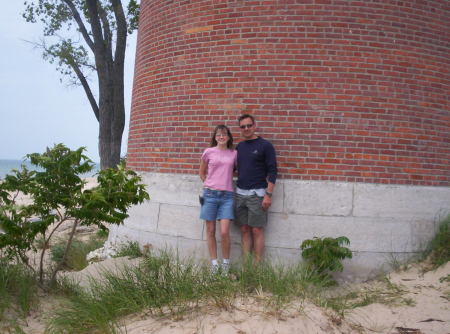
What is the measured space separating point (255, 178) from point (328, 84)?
1521mm

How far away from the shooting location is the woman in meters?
5.35

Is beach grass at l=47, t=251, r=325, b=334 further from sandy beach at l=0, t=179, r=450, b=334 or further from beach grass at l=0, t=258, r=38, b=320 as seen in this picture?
beach grass at l=0, t=258, r=38, b=320

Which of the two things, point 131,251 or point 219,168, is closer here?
point 219,168

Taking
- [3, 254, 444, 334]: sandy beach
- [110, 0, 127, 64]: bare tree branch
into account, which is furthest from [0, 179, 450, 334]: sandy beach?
[110, 0, 127, 64]: bare tree branch

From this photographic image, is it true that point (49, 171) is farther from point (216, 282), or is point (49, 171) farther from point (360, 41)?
point (360, 41)

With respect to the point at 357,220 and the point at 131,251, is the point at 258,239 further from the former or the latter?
the point at 131,251

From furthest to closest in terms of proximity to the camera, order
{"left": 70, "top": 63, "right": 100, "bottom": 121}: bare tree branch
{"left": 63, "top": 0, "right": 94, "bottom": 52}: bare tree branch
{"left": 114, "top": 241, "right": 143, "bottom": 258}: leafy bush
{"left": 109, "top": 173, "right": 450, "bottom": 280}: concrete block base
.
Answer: {"left": 70, "top": 63, "right": 100, "bottom": 121}: bare tree branch < {"left": 63, "top": 0, "right": 94, "bottom": 52}: bare tree branch < {"left": 114, "top": 241, "right": 143, "bottom": 258}: leafy bush < {"left": 109, "top": 173, "right": 450, "bottom": 280}: concrete block base

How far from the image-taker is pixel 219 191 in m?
5.38

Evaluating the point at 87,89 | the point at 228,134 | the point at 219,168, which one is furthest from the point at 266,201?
the point at 87,89

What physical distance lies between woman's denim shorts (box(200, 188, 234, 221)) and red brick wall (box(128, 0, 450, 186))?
692mm

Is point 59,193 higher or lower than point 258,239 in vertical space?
higher

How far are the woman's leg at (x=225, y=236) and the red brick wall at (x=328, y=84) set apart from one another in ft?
3.17

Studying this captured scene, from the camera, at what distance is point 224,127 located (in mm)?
5352

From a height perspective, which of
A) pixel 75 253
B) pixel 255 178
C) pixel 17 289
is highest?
pixel 255 178
